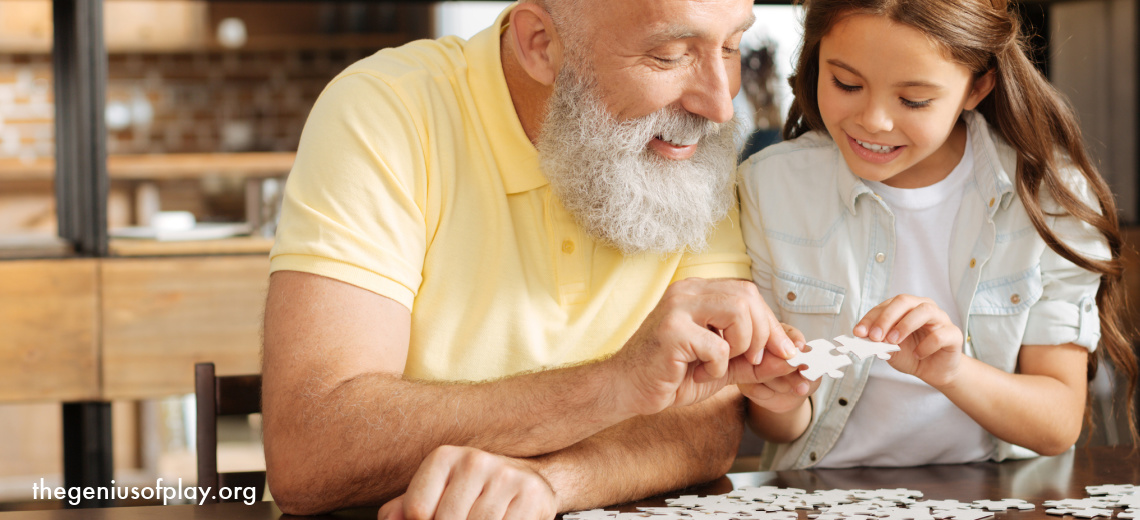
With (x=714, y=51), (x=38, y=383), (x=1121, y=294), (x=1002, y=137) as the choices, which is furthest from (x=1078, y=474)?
(x=38, y=383)

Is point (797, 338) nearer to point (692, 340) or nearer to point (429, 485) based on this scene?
point (692, 340)

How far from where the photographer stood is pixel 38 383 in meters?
3.11

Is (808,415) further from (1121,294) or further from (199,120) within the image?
(199,120)

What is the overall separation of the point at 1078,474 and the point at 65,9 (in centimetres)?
302

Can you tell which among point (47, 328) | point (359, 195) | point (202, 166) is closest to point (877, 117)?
point (359, 195)

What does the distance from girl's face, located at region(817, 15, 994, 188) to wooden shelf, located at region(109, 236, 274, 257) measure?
2.15m

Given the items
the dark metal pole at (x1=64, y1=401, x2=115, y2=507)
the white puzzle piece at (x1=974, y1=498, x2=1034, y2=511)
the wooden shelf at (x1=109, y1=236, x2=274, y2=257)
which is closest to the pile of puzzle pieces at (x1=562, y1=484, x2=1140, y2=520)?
the white puzzle piece at (x1=974, y1=498, x2=1034, y2=511)

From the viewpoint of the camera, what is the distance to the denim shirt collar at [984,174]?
5.39 feet

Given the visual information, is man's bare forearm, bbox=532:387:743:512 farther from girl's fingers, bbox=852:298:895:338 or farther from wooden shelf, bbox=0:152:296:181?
wooden shelf, bbox=0:152:296:181

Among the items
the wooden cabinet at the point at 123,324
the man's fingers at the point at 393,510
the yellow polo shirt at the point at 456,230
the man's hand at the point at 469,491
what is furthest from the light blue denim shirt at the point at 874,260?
the wooden cabinet at the point at 123,324

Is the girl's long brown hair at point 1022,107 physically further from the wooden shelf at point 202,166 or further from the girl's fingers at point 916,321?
the wooden shelf at point 202,166

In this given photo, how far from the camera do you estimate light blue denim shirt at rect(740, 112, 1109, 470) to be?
63.6 inches

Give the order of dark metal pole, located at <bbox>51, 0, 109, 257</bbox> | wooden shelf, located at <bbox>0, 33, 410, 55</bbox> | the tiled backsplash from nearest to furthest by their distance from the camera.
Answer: dark metal pole, located at <bbox>51, 0, 109, 257</bbox> → wooden shelf, located at <bbox>0, 33, 410, 55</bbox> → the tiled backsplash

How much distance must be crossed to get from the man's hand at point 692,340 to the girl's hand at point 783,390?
3.8 inches
